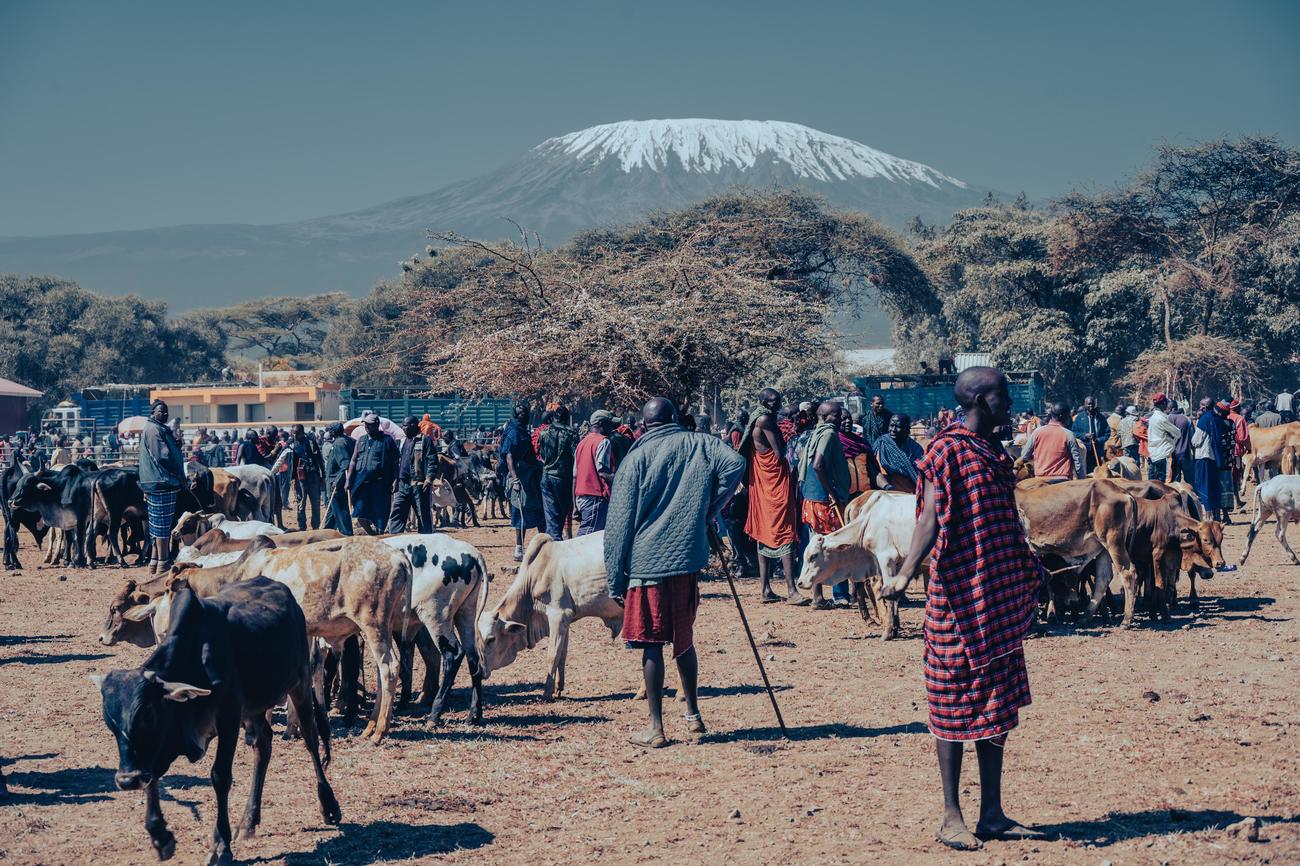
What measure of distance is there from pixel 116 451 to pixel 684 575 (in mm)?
36791

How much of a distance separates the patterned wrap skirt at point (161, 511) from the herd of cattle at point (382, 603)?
0.83ft

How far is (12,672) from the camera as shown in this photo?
34.7 ft

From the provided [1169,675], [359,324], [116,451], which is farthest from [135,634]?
[359,324]

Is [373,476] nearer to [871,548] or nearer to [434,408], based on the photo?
[871,548]

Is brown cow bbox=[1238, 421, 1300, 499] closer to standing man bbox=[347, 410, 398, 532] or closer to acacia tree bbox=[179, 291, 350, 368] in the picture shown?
standing man bbox=[347, 410, 398, 532]

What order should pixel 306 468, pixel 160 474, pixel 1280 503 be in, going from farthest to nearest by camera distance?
pixel 306 468 → pixel 160 474 → pixel 1280 503

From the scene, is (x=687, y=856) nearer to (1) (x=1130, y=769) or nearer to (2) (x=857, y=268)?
(1) (x=1130, y=769)

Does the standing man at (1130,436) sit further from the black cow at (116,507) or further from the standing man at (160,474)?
the black cow at (116,507)

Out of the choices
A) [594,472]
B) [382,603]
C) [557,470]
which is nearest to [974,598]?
[382,603]

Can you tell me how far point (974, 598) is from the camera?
550 centimetres

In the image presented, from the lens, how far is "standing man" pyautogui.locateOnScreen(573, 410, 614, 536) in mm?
13078

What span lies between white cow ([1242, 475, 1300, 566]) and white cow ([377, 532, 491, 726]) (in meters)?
9.79

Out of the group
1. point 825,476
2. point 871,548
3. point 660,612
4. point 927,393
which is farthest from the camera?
point 927,393

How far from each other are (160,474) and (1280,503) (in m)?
12.7
